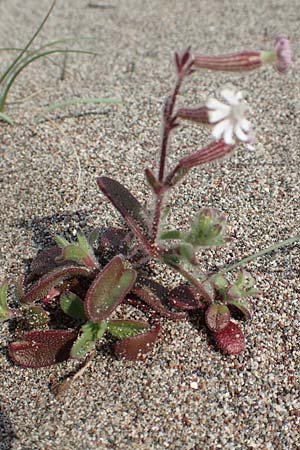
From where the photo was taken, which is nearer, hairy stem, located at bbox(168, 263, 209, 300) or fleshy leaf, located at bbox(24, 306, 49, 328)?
hairy stem, located at bbox(168, 263, 209, 300)

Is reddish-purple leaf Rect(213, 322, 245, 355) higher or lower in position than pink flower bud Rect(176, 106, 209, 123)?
lower

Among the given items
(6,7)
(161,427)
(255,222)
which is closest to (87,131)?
(255,222)

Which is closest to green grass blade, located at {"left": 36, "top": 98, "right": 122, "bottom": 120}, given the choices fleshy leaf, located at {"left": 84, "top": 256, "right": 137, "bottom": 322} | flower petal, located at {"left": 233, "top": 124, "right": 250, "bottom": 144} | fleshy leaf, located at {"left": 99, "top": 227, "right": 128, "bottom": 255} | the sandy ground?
the sandy ground

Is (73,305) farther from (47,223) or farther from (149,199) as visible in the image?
(149,199)

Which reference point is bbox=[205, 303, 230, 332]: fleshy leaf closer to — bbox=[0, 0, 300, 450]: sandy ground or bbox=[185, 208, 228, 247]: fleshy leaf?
bbox=[0, 0, 300, 450]: sandy ground

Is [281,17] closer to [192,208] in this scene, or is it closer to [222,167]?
[222,167]
